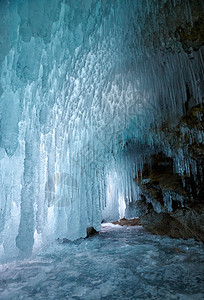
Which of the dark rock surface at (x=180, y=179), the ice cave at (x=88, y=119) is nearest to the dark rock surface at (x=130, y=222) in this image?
the dark rock surface at (x=180, y=179)

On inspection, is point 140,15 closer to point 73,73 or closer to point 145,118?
point 73,73

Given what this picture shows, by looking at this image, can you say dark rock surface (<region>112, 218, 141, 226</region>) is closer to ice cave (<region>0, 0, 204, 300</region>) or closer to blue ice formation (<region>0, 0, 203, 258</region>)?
ice cave (<region>0, 0, 204, 300</region>)

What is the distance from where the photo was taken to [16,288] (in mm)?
3666

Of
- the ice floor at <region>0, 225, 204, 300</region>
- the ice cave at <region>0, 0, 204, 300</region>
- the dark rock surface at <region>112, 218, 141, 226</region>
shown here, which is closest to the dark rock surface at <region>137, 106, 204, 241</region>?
the ice cave at <region>0, 0, 204, 300</region>

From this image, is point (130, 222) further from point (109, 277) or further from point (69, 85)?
point (69, 85)

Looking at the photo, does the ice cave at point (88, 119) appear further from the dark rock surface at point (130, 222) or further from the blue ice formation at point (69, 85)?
the dark rock surface at point (130, 222)

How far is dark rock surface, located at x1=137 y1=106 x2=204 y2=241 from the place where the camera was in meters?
6.32

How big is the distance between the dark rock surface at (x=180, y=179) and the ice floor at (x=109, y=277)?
6.19 feet

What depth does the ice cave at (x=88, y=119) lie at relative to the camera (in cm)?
335

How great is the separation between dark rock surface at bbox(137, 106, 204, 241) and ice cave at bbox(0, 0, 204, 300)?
0.18ft

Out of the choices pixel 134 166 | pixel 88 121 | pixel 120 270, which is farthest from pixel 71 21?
pixel 134 166

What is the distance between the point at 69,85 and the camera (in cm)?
459

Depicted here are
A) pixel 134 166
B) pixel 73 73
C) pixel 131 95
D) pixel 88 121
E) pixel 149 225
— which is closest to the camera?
pixel 73 73

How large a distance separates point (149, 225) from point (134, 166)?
3778 millimetres
